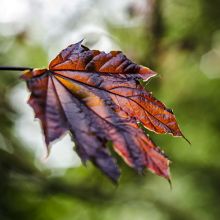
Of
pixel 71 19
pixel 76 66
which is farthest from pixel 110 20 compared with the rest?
pixel 76 66

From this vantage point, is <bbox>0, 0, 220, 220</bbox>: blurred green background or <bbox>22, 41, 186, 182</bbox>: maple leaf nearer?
<bbox>22, 41, 186, 182</bbox>: maple leaf

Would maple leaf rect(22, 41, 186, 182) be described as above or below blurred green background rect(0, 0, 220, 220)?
below

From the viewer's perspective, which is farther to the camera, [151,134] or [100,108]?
[151,134]

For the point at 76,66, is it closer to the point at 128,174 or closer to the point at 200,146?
the point at 128,174

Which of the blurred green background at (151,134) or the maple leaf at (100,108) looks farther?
the blurred green background at (151,134)

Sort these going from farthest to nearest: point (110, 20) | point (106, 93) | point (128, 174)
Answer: point (128, 174) < point (110, 20) < point (106, 93)

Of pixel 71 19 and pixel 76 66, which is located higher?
pixel 71 19

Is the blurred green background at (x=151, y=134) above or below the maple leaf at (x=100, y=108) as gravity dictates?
above

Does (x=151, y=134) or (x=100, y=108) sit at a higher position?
(x=151, y=134)
